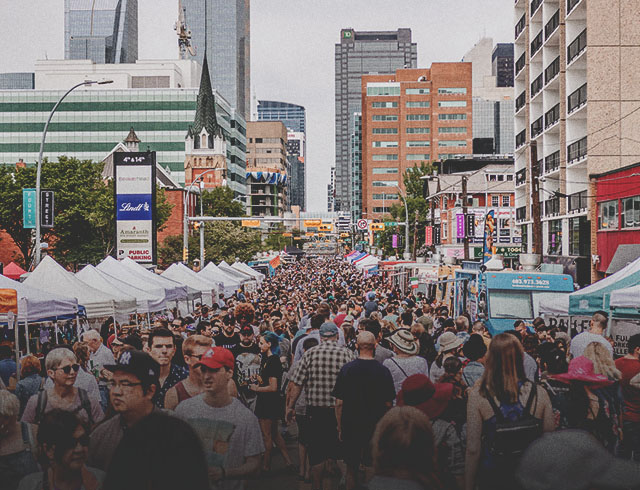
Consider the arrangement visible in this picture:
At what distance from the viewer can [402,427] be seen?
3430 millimetres

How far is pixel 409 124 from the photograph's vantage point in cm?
15112

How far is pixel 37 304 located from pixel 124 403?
9389 mm

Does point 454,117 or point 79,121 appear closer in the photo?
point 79,121

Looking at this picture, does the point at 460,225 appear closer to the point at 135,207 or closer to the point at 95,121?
the point at 135,207

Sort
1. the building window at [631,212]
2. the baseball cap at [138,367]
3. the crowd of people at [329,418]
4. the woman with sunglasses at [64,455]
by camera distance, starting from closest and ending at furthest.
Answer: the crowd of people at [329,418]
the woman with sunglasses at [64,455]
the baseball cap at [138,367]
the building window at [631,212]

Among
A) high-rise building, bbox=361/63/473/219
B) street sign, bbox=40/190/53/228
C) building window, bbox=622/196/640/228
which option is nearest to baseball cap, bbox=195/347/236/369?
street sign, bbox=40/190/53/228

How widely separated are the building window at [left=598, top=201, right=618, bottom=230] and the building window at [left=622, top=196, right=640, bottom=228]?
844mm

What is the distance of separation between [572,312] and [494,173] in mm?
61324

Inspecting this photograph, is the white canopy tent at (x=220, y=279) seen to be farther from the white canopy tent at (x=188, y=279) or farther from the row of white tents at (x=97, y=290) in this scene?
the row of white tents at (x=97, y=290)

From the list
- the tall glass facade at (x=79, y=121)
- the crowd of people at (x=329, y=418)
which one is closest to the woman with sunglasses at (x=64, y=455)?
the crowd of people at (x=329, y=418)

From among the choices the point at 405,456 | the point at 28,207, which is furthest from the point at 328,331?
the point at 28,207

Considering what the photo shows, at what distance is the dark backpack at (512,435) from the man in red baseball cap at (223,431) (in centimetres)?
159

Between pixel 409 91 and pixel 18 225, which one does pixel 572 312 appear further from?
pixel 409 91

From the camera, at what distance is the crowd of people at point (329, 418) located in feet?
9.16
